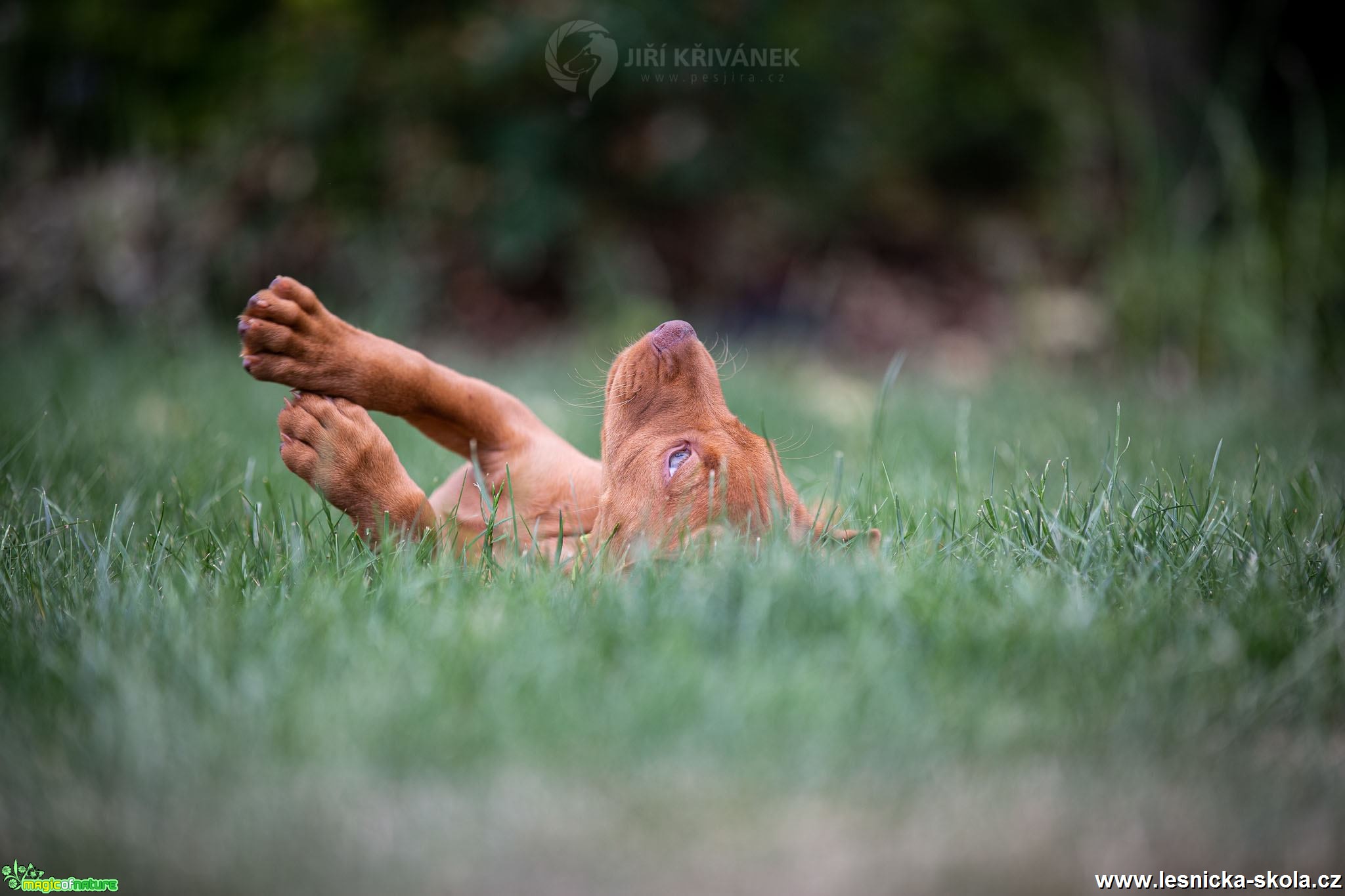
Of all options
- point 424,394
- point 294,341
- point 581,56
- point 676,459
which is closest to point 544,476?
point 424,394

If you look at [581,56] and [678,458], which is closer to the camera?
[678,458]

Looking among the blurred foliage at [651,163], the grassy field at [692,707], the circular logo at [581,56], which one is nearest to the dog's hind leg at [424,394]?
the grassy field at [692,707]

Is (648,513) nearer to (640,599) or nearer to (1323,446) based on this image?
(640,599)

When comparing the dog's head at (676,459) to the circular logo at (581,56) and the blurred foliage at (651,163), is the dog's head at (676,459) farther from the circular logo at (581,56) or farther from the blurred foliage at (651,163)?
the circular logo at (581,56)

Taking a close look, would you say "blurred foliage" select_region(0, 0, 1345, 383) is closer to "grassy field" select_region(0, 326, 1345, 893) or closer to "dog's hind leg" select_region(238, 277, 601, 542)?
"dog's hind leg" select_region(238, 277, 601, 542)

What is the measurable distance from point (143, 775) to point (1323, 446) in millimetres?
4041

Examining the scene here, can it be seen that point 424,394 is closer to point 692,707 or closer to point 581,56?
point 692,707

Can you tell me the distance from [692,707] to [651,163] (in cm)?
667

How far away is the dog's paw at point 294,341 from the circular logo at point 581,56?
5.05 m

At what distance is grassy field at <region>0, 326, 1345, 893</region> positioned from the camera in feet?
4.55

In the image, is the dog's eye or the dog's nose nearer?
the dog's eye

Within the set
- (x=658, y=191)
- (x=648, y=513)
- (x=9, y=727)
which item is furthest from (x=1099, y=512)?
(x=658, y=191)

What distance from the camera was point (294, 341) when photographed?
7.71ft

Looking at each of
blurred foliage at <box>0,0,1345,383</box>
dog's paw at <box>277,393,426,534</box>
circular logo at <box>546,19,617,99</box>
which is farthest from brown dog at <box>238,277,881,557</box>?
circular logo at <box>546,19,617,99</box>
